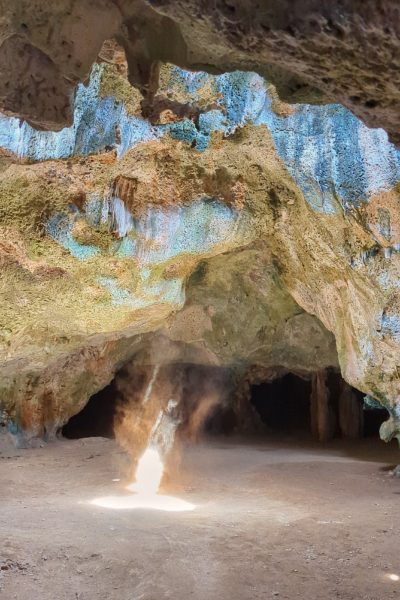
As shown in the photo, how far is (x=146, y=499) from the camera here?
6855 millimetres

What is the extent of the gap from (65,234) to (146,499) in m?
3.58

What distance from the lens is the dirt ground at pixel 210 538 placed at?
3.93 meters

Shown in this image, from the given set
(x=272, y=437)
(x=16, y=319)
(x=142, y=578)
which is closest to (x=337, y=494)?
(x=142, y=578)

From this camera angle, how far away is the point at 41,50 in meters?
2.77

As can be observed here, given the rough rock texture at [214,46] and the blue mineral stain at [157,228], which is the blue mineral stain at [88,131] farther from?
the rough rock texture at [214,46]

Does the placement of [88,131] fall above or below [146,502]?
above

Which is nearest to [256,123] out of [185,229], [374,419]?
[185,229]

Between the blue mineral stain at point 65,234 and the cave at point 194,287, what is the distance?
0.03 meters

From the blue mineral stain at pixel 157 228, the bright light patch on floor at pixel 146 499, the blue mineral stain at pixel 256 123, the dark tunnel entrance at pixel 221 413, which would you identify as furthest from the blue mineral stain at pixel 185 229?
the dark tunnel entrance at pixel 221 413

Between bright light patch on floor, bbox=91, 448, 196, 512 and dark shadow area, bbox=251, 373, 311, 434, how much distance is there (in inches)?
291

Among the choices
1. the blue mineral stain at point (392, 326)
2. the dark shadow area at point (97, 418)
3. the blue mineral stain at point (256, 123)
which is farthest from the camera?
the dark shadow area at point (97, 418)

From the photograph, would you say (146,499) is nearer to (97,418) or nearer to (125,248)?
(125,248)

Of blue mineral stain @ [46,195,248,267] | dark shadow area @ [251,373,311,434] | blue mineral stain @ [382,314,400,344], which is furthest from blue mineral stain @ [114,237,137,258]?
dark shadow area @ [251,373,311,434]

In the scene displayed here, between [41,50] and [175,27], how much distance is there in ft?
2.32
